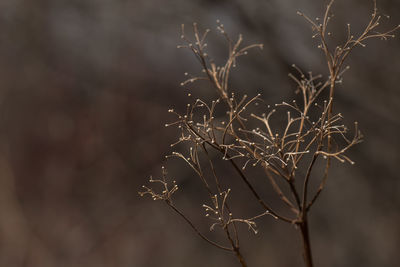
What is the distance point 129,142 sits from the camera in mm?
1279

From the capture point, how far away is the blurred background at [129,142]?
1186 millimetres

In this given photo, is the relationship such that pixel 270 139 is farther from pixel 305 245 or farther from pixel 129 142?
pixel 129 142

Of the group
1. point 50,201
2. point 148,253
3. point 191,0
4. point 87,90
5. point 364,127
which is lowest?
point 148,253

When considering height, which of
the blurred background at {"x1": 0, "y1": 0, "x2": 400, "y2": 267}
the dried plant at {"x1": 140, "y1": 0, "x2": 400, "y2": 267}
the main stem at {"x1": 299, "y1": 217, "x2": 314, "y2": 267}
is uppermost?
the blurred background at {"x1": 0, "y1": 0, "x2": 400, "y2": 267}

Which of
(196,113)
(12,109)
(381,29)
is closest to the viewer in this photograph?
(381,29)

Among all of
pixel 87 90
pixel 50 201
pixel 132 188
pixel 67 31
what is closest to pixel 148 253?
pixel 132 188

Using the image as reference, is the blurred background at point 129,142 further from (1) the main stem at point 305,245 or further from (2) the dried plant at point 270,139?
(1) the main stem at point 305,245

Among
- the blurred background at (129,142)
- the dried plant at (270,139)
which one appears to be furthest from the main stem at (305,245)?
the blurred background at (129,142)

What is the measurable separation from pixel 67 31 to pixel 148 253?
1.95 ft

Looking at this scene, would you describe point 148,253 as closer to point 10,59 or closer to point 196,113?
point 196,113

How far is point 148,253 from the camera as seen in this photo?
1291mm

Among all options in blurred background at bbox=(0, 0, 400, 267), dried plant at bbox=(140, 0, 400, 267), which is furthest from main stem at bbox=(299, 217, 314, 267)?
blurred background at bbox=(0, 0, 400, 267)

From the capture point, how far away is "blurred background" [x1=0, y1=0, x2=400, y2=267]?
3.89ft

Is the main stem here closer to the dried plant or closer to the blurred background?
the dried plant
